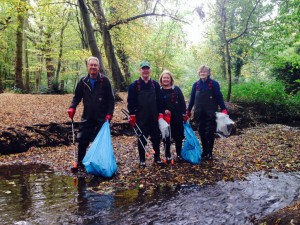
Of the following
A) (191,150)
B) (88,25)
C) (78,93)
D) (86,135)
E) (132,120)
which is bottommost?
(191,150)

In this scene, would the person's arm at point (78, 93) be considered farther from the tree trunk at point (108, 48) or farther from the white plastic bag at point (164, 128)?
the tree trunk at point (108, 48)

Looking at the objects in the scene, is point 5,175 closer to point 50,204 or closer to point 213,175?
A: point 50,204

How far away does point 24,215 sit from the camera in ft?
10.4

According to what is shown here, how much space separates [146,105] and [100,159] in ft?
4.07

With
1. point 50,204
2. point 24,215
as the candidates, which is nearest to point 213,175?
point 50,204

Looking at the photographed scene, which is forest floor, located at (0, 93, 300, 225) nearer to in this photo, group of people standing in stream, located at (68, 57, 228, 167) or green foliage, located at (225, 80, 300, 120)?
group of people standing in stream, located at (68, 57, 228, 167)

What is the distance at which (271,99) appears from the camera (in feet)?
44.9

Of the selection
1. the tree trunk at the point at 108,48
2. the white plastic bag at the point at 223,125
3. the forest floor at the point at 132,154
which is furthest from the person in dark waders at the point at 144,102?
the tree trunk at the point at 108,48

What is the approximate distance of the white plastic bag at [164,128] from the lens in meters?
5.00

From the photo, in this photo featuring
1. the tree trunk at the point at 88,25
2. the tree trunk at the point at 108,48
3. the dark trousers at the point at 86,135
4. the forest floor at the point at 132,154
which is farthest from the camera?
the tree trunk at the point at 108,48

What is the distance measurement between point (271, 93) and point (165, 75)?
10464mm

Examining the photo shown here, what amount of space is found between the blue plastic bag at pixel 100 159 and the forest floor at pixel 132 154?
0.18 meters

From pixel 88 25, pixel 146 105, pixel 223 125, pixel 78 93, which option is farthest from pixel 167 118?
pixel 88 25

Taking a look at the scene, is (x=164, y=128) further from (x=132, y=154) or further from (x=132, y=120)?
(x=132, y=154)
